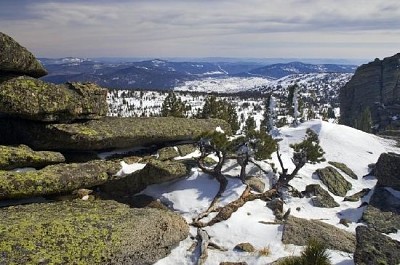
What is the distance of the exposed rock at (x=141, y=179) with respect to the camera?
84.6 feet

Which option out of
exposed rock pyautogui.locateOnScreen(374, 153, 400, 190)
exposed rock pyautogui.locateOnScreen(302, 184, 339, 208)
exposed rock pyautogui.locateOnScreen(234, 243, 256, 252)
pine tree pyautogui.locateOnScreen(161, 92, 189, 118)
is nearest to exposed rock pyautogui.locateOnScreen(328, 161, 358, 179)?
exposed rock pyautogui.locateOnScreen(374, 153, 400, 190)

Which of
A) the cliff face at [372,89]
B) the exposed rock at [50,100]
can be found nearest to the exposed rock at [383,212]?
the exposed rock at [50,100]

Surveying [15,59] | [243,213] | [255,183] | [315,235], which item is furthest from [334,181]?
[15,59]

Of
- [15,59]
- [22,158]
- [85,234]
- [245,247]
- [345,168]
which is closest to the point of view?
[85,234]

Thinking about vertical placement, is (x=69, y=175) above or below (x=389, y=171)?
above

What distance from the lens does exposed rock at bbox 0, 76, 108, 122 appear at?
21.8m

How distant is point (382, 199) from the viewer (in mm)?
29953

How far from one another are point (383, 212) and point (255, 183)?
32.8ft

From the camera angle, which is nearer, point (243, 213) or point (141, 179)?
point (243, 213)

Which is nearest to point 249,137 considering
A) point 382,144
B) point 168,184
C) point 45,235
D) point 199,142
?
point 199,142

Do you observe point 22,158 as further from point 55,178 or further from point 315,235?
point 315,235

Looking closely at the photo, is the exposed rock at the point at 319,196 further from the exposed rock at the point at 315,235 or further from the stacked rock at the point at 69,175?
the stacked rock at the point at 69,175

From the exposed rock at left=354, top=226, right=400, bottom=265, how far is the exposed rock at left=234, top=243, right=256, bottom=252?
573 cm

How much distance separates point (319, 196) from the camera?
30391 mm
